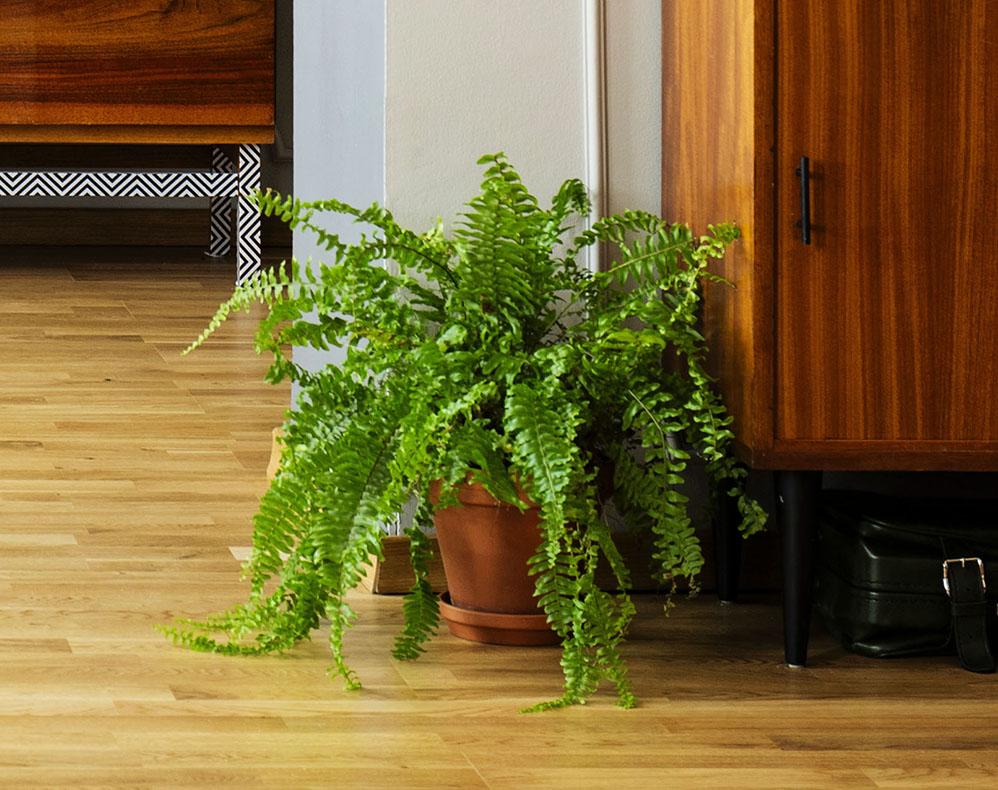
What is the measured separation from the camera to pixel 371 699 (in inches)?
63.0

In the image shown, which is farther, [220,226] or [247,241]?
[220,226]

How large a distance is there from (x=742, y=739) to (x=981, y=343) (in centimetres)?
Result: 50

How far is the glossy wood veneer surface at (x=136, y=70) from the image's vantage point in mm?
4852

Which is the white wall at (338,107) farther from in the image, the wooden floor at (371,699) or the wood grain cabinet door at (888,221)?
the wood grain cabinet door at (888,221)

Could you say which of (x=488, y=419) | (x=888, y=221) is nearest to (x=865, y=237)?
(x=888, y=221)

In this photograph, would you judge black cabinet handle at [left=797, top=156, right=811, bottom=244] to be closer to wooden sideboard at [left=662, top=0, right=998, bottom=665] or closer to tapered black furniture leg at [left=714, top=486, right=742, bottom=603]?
wooden sideboard at [left=662, top=0, right=998, bottom=665]

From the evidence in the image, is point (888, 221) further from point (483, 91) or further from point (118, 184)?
point (118, 184)

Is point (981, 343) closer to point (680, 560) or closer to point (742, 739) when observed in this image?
point (680, 560)

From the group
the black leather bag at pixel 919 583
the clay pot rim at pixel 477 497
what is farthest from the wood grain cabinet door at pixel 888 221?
the clay pot rim at pixel 477 497

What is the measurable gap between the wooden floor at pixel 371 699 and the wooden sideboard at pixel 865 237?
0.18 m

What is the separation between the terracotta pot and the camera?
1735mm

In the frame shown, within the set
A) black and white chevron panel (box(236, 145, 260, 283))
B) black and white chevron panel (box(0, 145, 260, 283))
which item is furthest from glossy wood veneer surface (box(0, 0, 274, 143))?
black and white chevron panel (box(0, 145, 260, 283))

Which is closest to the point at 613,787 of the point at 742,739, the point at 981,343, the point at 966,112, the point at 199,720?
the point at 742,739

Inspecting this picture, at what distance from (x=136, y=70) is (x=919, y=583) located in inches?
145
